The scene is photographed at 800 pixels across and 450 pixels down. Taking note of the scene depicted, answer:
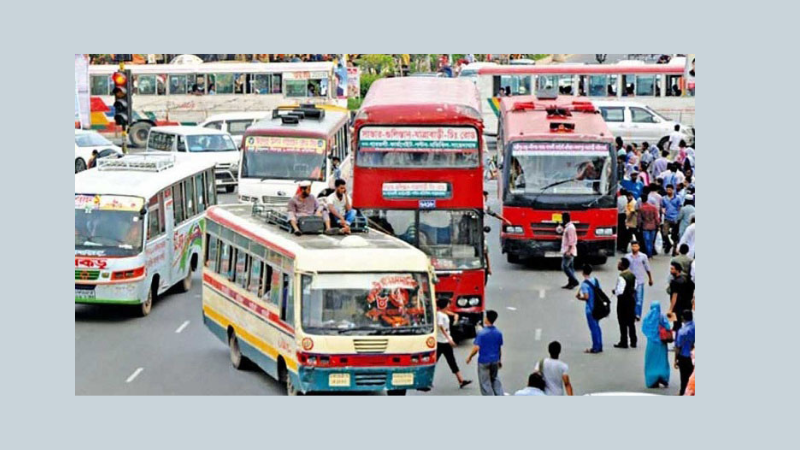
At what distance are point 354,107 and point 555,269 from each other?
11363 millimetres

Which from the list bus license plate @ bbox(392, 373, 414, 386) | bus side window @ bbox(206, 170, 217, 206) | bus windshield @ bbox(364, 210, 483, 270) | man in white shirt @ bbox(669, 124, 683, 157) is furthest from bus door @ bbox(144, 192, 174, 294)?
man in white shirt @ bbox(669, 124, 683, 157)

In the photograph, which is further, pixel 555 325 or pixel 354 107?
pixel 354 107

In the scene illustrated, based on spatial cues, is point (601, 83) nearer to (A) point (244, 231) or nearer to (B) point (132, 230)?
(B) point (132, 230)

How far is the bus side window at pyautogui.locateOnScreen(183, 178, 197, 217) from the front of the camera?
2491 cm

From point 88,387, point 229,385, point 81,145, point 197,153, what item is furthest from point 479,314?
point 81,145

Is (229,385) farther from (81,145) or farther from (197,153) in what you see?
(81,145)

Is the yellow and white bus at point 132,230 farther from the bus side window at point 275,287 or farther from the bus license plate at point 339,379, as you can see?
the bus license plate at point 339,379

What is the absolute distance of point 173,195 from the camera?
952 inches

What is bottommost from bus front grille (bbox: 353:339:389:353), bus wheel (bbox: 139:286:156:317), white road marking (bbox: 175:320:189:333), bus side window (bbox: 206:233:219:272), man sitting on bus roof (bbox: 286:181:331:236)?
white road marking (bbox: 175:320:189:333)

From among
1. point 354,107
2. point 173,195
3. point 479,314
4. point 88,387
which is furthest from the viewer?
point 354,107

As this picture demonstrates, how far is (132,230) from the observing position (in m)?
22.6

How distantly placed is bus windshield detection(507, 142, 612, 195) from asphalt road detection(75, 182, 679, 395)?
5.33 ft

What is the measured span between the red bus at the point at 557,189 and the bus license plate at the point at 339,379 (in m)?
10.0

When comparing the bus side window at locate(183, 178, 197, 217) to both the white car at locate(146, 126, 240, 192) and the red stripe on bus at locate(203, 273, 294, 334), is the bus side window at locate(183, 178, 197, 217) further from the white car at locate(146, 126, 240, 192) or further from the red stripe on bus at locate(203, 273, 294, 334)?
the white car at locate(146, 126, 240, 192)
